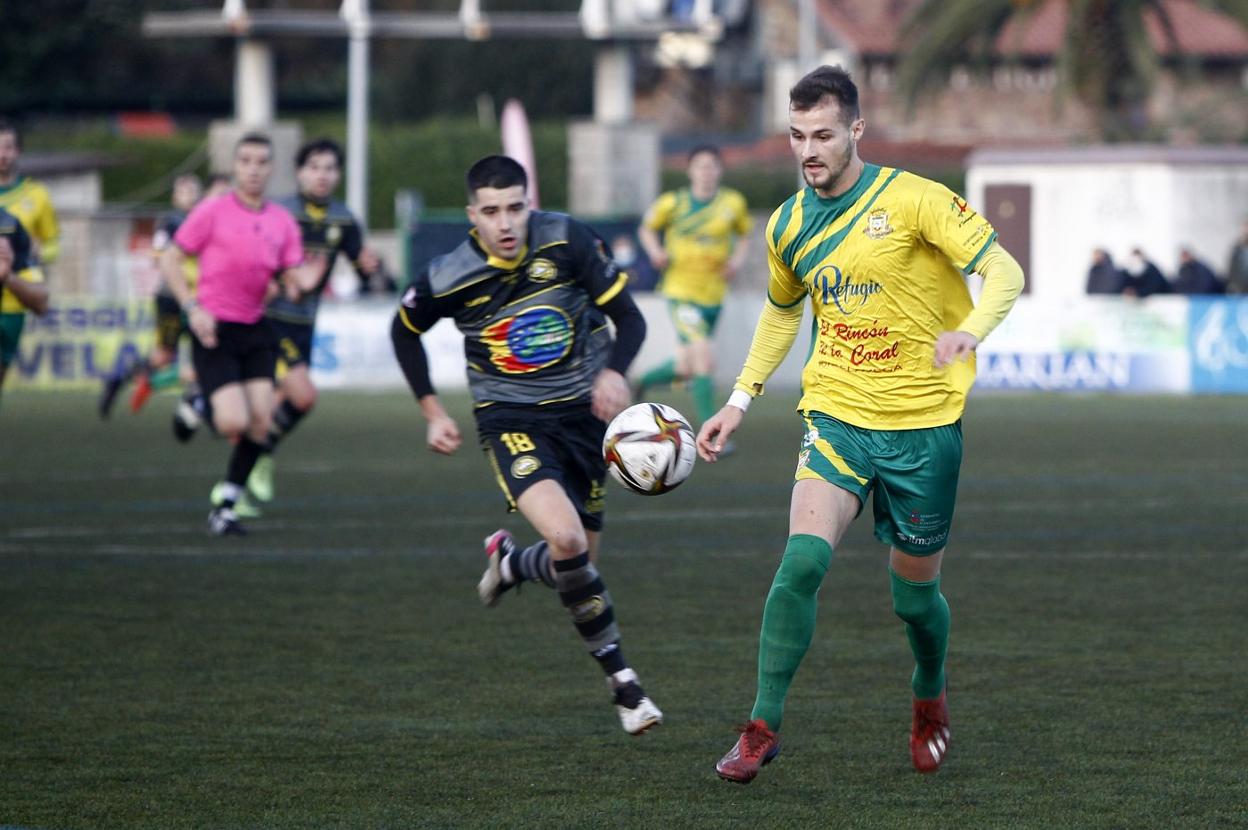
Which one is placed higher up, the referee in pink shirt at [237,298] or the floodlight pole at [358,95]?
the floodlight pole at [358,95]

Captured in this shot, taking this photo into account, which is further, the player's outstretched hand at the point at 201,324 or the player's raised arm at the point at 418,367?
the player's outstretched hand at the point at 201,324

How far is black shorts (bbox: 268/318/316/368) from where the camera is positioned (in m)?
13.5

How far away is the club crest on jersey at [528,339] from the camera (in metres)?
7.82

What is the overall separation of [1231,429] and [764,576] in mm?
10400

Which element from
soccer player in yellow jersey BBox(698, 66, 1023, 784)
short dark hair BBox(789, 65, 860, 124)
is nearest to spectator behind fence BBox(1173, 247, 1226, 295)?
soccer player in yellow jersey BBox(698, 66, 1023, 784)

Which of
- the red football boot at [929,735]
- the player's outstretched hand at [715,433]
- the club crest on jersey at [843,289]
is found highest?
the club crest on jersey at [843,289]

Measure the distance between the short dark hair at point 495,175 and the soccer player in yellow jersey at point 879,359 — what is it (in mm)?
1197

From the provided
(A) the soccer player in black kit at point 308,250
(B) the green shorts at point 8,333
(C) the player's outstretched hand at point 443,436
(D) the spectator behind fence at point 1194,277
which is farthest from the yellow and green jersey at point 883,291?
(D) the spectator behind fence at point 1194,277

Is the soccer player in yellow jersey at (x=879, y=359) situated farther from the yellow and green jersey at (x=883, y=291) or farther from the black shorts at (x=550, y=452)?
the black shorts at (x=550, y=452)

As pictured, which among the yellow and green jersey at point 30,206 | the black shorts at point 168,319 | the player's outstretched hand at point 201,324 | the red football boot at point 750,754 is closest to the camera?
the red football boot at point 750,754

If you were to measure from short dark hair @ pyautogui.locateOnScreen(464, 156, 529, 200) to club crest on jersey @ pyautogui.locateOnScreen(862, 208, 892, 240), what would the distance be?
148 cm

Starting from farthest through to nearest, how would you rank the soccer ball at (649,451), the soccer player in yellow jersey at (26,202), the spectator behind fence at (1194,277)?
the spectator behind fence at (1194,277) → the soccer player in yellow jersey at (26,202) → the soccer ball at (649,451)

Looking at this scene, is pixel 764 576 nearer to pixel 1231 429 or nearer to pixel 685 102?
pixel 1231 429

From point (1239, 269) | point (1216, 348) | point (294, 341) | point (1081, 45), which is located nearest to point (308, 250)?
point (294, 341)
